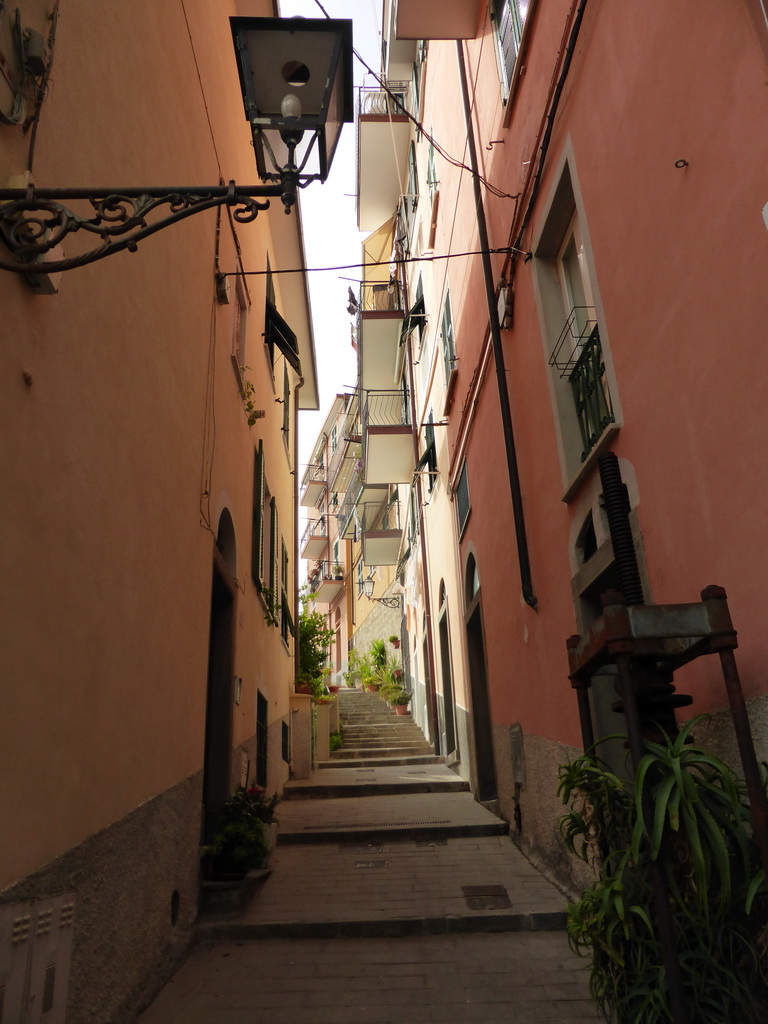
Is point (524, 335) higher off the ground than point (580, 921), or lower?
higher

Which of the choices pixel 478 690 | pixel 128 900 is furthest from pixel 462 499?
pixel 128 900

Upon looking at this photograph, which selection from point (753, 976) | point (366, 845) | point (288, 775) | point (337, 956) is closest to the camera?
point (753, 976)

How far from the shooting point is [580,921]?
2949 millimetres

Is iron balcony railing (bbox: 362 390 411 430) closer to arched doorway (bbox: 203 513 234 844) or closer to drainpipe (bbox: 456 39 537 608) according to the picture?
drainpipe (bbox: 456 39 537 608)

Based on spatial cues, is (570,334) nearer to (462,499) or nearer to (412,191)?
(462,499)

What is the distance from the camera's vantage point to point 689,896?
257cm

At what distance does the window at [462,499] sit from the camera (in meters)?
10.0

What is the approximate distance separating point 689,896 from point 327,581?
113ft

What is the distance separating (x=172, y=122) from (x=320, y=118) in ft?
7.75

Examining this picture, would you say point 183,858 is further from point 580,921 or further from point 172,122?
point 172,122

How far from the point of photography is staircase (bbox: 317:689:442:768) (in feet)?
43.3

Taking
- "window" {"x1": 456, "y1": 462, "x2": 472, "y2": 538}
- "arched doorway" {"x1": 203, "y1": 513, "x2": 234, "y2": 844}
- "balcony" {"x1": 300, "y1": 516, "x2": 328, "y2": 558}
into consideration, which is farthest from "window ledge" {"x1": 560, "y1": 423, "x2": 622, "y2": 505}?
"balcony" {"x1": 300, "y1": 516, "x2": 328, "y2": 558}

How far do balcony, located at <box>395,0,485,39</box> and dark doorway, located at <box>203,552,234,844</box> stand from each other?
6.05 metres

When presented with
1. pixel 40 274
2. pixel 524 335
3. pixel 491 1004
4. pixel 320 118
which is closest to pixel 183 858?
pixel 491 1004
